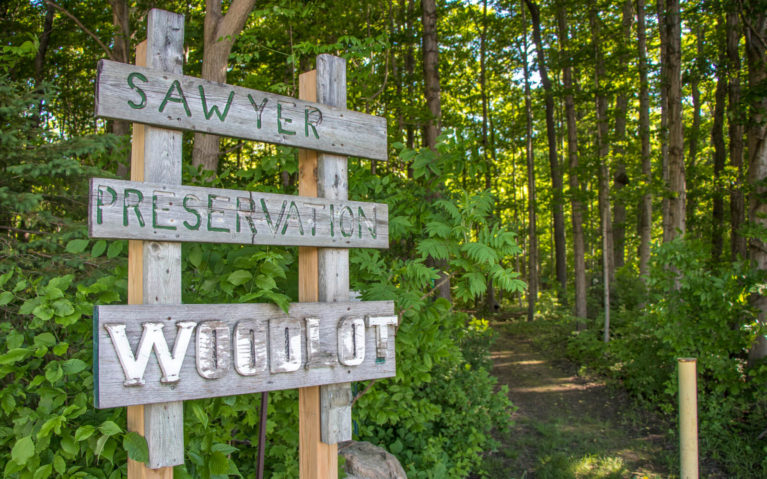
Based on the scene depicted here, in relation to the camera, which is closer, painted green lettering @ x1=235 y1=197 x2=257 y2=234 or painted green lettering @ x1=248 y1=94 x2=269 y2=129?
painted green lettering @ x1=235 y1=197 x2=257 y2=234

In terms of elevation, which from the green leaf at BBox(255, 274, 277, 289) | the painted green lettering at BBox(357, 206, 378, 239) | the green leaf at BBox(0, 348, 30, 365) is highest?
the painted green lettering at BBox(357, 206, 378, 239)

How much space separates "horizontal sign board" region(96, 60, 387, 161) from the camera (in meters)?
2.26

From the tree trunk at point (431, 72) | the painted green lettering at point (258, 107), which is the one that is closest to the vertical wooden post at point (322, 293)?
the painted green lettering at point (258, 107)

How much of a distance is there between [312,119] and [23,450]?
2.02 metres

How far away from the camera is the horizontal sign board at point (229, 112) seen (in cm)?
226

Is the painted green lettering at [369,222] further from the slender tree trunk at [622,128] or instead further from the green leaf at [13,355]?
the slender tree trunk at [622,128]

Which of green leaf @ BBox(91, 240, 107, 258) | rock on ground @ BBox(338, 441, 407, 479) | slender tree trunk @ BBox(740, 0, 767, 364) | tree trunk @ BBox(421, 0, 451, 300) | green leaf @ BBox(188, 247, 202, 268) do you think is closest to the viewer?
green leaf @ BBox(91, 240, 107, 258)

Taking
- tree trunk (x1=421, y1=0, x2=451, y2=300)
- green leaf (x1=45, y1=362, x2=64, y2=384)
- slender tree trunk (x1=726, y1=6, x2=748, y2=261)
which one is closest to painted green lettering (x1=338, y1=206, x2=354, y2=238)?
green leaf (x1=45, y1=362, x2=64, y2=384)

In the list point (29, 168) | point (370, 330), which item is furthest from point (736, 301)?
point (29, 168)

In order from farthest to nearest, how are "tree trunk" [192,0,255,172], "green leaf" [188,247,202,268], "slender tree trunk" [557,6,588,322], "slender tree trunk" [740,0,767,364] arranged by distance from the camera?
"slender tree trunk" [557,6,588,322]
"slender tree trunk" [740,0,767,364]
"tree trunk" [192,0,255,172]
"green leaf" [188,247,202,268]

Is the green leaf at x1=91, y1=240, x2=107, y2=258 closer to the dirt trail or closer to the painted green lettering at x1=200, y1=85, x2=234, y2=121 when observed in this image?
the painted green lettering at x1=200, y1=85, x2=234, y2=121

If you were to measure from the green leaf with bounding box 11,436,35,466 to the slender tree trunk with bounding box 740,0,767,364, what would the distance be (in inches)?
285

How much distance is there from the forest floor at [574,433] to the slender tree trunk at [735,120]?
2965 millimetres

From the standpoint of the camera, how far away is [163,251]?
2.32m
